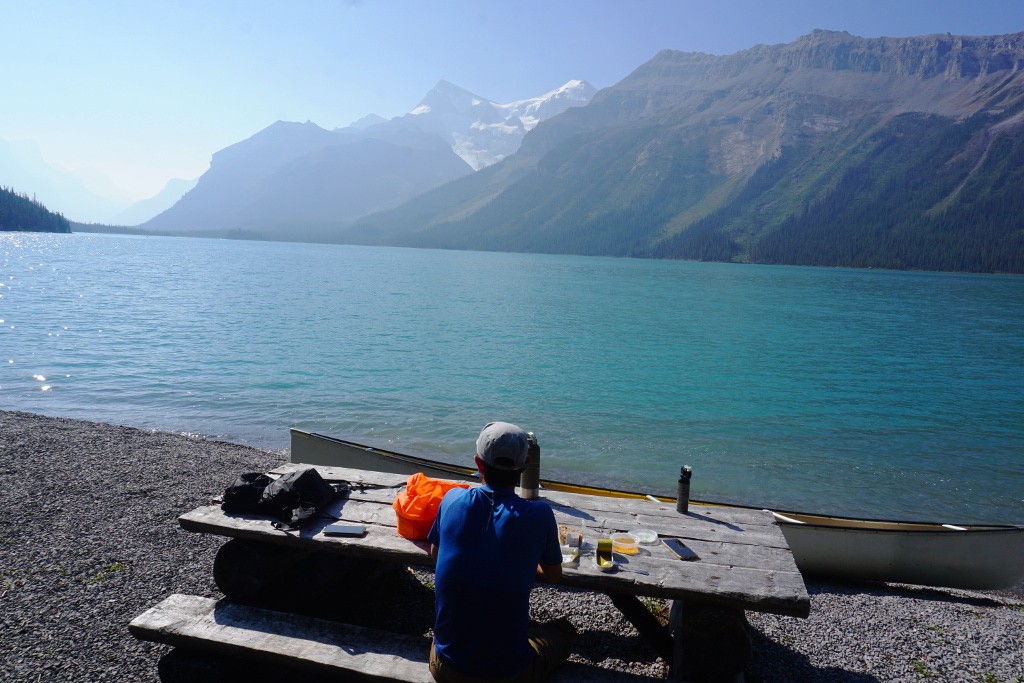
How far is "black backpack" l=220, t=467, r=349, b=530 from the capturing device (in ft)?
20.3

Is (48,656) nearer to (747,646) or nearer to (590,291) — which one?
(747,646)

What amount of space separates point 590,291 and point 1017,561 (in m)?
92.1

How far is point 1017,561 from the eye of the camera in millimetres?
10406

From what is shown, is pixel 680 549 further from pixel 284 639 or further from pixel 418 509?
pixel 284 639

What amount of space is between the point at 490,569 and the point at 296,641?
2.34m

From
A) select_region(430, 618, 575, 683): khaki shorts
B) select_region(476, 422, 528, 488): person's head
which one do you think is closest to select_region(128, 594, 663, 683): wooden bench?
select_region(430, 618, 575, 683): khaki shorts

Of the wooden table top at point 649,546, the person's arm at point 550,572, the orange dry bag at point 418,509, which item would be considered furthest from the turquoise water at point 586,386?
the person's arm at point 550,572

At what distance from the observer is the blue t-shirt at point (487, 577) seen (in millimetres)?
4133

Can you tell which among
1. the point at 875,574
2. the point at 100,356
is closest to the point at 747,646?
the point at 875,574

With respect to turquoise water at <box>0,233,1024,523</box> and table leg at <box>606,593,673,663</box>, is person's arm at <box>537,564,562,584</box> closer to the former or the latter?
table leg at <box>606,593,673,663</box>

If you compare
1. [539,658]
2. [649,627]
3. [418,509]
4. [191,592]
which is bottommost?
[191,592]

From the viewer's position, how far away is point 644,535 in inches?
235

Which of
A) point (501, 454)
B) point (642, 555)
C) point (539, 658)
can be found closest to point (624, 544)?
point (642, 555)

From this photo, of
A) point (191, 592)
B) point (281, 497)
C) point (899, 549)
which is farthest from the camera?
point (899, 549)
